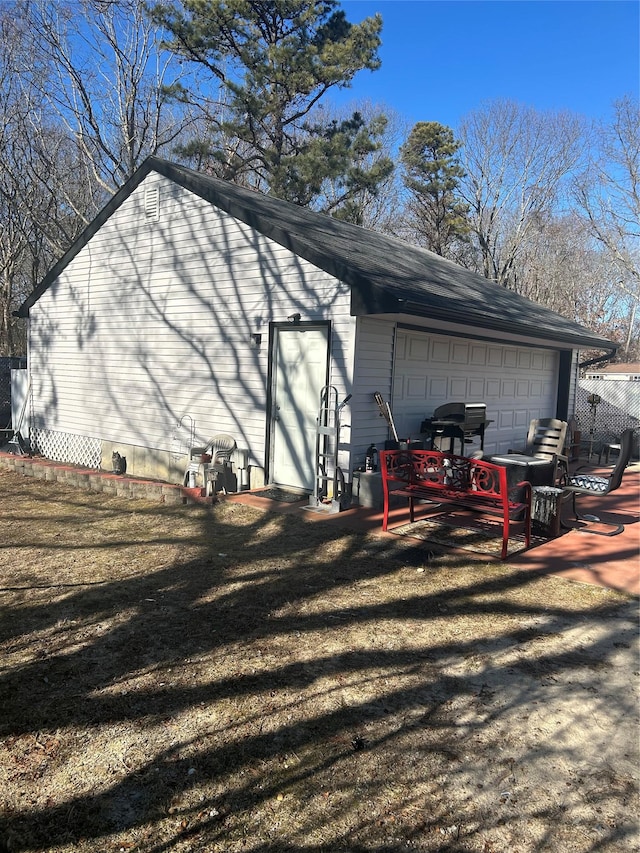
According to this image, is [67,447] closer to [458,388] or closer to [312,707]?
[458,388]

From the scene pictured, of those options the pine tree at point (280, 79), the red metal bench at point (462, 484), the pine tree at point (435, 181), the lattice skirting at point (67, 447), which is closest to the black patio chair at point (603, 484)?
the red metal bench at point (462, 484)

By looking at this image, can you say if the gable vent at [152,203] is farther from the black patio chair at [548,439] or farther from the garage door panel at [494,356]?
the black patio chair at [548,439]

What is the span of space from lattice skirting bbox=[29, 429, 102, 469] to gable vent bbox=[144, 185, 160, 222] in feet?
13.9

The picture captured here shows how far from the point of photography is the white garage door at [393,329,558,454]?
8.77 meters

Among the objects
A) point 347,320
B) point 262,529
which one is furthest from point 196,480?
point 347,320


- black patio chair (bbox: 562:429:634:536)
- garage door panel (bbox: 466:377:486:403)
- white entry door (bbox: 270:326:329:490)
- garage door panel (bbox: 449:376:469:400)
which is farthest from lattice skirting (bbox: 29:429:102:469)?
black patio chair (bbox: 562:429:634:536)

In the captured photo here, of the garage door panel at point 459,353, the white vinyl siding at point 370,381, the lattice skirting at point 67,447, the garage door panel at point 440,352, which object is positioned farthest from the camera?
the lattice skirting at point 67,447

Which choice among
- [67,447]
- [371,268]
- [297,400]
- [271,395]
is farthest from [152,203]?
[67,447]

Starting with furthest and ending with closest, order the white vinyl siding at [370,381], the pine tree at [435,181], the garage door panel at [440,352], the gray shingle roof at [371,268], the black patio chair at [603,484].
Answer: the pine tree at [435,181] < the garage door panel at [440,352] < the white vinyl siding at [370,381] < the gray shingle roof at [371,268] < the black patio chair at [603,484]

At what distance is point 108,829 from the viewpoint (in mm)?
2299

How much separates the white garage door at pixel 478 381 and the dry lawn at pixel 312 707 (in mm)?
3659

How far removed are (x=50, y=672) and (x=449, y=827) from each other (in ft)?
7.76

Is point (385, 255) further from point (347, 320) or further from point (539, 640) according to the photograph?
point (539, 640)

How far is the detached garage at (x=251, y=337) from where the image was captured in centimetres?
785
